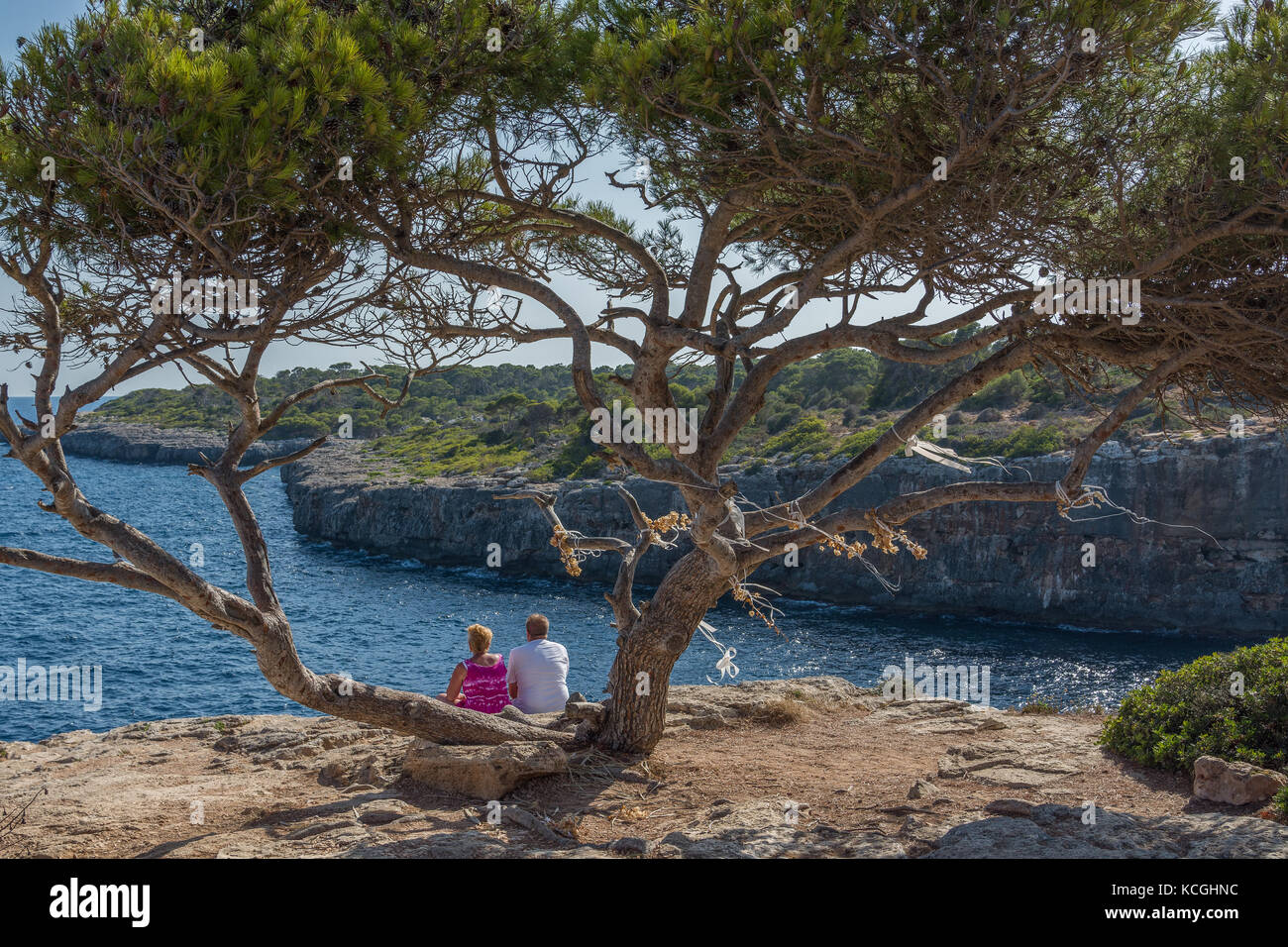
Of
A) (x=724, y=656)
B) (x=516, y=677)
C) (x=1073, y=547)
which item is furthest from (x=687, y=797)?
(x=1073, y=547)

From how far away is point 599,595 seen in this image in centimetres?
4169

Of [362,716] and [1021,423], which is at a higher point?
[1021,423]

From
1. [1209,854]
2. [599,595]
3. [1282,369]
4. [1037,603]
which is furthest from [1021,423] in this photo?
[1209,854]

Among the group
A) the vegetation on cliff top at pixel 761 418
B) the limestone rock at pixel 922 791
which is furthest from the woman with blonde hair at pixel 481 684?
the vegetation on cliff top at pixel 761 418

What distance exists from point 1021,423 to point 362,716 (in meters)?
36.5

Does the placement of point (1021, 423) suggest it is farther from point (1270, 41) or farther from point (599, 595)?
point (1270, 41)

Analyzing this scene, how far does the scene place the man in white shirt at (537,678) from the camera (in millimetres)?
8703

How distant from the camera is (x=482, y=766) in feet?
22.0

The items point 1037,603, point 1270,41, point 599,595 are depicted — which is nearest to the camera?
point 1270,41

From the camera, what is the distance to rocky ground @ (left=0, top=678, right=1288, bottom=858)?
211 inches

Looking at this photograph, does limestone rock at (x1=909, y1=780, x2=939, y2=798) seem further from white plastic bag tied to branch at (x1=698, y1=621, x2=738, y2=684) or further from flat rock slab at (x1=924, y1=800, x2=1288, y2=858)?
white plastic bag tied to branch at (x1=698, y1=621, x2=738, y2=684)

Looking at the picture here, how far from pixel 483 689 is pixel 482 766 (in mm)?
1622

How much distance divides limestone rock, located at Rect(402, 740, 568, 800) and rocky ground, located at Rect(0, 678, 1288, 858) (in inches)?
3.1

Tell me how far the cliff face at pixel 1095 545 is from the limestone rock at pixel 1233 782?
20.3 m
